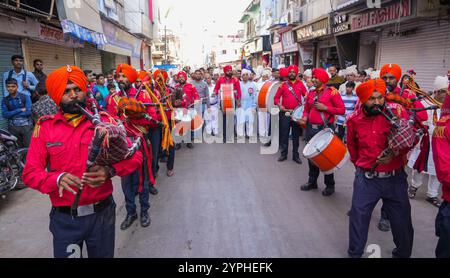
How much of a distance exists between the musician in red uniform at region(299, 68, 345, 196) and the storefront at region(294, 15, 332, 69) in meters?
9.61

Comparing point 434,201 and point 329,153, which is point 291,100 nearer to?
point 329,153

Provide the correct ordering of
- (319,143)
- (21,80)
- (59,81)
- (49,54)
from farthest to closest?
(49,54) → (21,80) → (319,143) → (59,81)

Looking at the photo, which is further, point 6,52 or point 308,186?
point 6,52

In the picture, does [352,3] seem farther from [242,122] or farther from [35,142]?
[35,142]

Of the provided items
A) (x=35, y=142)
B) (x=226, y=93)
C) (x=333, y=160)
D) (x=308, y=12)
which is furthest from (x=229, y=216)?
(x=308, y=12)

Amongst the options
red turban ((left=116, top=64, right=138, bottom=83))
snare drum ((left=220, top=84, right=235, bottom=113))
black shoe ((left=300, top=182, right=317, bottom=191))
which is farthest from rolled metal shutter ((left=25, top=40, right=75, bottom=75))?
black shoe ((left=300, top=182, right=317, bottom=191))

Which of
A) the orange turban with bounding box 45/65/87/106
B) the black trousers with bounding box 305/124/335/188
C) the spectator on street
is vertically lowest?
the black trousers with bounding box 305/124/335/188

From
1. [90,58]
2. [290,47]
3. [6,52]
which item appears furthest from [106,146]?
[290,47]

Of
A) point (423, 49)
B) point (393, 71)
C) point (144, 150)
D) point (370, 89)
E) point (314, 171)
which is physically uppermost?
point (423, 49)

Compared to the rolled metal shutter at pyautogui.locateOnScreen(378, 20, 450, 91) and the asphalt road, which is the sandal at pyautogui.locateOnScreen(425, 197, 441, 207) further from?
the rolled metal shutter at pyautogui.locateOnScreen(378, 20, 450, 91)

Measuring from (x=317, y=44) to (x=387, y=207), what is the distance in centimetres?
1633

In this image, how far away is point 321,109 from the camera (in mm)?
5277

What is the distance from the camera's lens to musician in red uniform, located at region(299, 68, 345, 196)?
536 cm

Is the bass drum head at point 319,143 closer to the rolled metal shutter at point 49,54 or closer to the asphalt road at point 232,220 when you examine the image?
the asphalt road at point 232,220
